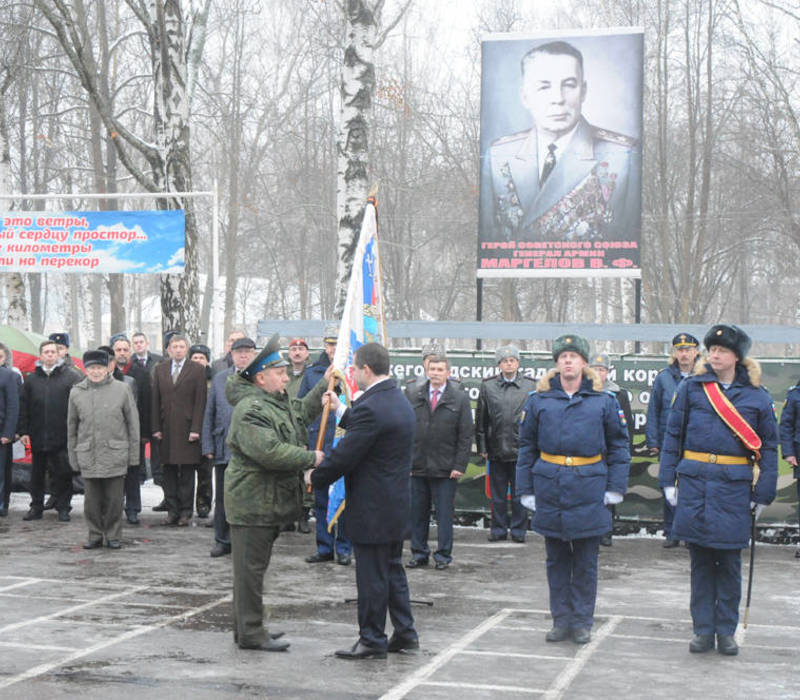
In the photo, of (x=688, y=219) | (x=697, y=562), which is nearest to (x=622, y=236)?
(x=697, y=562)

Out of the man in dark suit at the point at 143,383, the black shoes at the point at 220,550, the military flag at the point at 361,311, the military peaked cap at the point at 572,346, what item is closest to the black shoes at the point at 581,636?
the military peaked cap at the point at 572,346

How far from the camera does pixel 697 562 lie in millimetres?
7723

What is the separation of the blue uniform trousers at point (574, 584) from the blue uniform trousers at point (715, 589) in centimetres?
64

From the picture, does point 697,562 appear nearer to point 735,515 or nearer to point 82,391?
point 735,515

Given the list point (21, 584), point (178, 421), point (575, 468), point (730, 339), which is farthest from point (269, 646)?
point (178, 421)

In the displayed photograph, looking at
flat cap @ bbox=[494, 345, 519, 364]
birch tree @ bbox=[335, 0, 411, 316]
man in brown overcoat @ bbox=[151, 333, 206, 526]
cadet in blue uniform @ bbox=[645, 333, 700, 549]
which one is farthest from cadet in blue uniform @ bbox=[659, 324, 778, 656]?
birch tree @ bbox=[335, 0, 411, 316]

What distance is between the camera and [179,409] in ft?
43.1

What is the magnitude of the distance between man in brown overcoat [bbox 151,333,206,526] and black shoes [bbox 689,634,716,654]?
6680mm

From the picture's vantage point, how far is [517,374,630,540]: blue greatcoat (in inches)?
310

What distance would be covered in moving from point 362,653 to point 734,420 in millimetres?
2655

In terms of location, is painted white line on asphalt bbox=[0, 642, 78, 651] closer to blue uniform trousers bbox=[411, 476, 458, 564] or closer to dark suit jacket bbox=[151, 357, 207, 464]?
blue uniform trousers bbox=[411, 476, 458, 564]

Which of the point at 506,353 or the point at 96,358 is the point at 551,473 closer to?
the point at 506,353

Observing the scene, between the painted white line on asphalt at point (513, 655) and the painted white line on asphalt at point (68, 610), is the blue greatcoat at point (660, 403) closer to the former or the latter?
the painted white line on asphalt at point (513, 655)

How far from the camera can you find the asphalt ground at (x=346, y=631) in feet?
22.1
